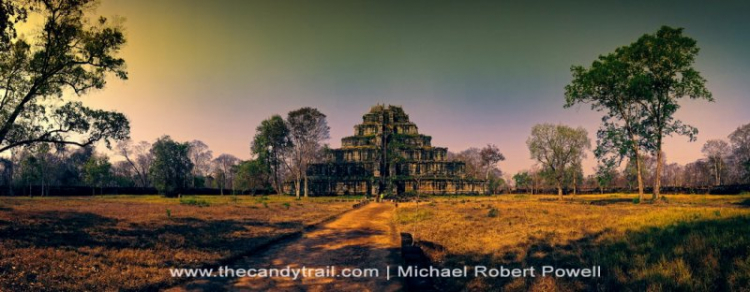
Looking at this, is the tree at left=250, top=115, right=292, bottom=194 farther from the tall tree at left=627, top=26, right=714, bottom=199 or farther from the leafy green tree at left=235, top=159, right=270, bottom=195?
the tall tree at left=627, top=26, right=714, bottom=199

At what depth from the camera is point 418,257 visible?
9391 mm

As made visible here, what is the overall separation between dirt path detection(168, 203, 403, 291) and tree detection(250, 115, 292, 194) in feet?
161

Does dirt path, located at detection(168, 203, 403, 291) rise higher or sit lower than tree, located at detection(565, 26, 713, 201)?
lower

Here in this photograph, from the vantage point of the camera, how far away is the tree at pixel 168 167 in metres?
60.6

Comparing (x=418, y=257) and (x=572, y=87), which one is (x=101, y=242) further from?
(x=572, y=87)

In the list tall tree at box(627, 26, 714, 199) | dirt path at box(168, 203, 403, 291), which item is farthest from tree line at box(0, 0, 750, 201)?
dirt path at box(168, 203, 403, 291)

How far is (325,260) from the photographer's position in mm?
11844

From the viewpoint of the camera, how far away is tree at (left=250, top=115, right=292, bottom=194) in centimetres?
6525

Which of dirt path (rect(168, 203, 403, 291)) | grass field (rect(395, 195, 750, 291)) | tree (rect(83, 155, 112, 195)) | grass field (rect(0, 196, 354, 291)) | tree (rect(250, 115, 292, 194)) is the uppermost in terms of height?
tree (rect(250, 115, 292, 194))

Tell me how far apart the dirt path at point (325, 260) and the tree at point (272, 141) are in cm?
4892

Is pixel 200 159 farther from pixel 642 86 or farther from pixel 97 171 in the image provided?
pixel 642 86

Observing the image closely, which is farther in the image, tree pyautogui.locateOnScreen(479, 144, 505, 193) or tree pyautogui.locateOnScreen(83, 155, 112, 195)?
tree pyautogui.locateOnScreen(479, 144, 505, 193)

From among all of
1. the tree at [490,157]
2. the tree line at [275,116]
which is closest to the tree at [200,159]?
the tree line at [275,116]

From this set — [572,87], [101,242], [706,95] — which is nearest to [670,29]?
[706,95]
